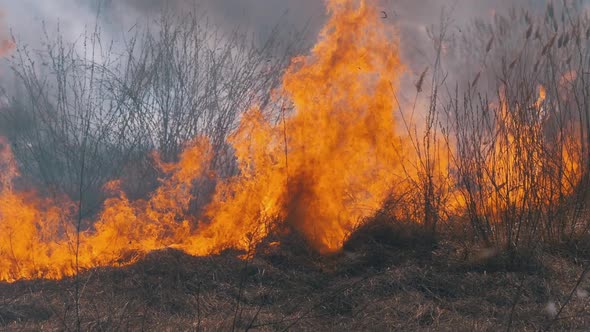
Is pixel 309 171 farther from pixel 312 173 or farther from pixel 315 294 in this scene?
pixel 315 294

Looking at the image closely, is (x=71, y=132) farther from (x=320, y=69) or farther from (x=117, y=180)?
(x=320, y=69)

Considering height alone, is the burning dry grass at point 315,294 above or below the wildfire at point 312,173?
below

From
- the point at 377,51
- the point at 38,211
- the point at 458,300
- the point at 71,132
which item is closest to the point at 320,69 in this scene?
the point at 377,51

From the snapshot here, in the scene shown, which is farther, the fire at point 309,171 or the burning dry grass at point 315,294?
the fire at point 309,171

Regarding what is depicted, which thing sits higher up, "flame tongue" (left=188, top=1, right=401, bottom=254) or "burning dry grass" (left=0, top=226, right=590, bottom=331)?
"flame tongue" (left=188, top=1, right=401, bottom=254)

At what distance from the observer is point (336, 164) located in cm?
574

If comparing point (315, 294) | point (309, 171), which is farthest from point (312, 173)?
point (315, 294)

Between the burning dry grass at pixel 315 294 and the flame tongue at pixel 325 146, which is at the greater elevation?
the flame tongue at pixel 325 146

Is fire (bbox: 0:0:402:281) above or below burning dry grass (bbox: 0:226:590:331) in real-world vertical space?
above

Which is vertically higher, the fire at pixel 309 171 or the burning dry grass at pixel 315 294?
the fire at pixel 309 171

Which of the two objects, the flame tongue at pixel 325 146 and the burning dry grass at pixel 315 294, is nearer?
the burning dry grass at pixel 315 294

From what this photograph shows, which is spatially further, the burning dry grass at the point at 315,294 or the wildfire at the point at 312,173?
the wildfire at the point at 312,173

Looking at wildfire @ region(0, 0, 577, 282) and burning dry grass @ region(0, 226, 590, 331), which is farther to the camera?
wildfire @ region(0, 0, 577, 282)

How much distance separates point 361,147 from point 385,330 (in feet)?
7.99
